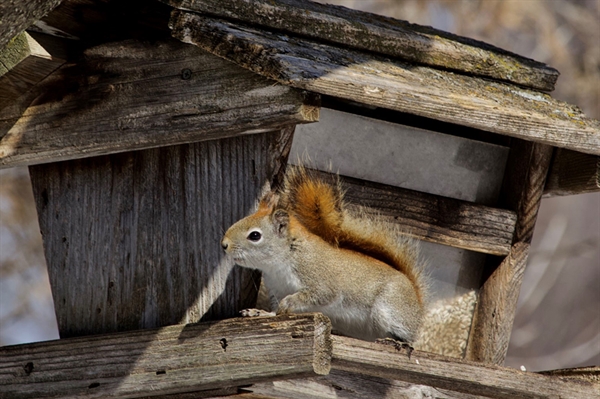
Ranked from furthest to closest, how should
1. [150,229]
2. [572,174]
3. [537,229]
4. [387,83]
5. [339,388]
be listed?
[537,229], [572,174], [339,388], [150,229], [387,83]

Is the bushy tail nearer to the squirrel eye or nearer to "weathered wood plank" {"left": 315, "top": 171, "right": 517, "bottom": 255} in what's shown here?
"weathered wood plank" {"left": 315, "top": 171, "right": 517, "bottom": 255}

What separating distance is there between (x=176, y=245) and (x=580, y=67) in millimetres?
5731

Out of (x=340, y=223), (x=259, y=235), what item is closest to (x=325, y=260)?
(x=340, y=223)

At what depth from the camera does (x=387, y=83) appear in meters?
2.71

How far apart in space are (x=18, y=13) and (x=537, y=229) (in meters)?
8.73

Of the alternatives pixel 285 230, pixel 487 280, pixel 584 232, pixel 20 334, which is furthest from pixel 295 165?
pixel 584 232

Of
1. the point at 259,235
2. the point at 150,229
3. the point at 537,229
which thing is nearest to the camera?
the point at 259,235

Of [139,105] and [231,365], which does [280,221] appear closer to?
[231,365]

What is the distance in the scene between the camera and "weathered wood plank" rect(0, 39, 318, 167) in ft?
8.96

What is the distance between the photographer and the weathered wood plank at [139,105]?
2.73 m

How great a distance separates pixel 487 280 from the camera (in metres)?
3.78

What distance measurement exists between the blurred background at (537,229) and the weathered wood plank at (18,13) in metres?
4.51

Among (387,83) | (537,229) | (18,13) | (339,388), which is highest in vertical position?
(18,13)

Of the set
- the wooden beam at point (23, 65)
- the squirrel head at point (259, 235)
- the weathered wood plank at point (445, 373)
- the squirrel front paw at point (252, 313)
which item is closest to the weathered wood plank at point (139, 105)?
the wooden beam at point (23, 65)
